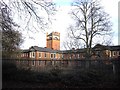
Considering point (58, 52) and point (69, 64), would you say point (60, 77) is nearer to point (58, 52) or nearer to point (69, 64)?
point (69, 64)


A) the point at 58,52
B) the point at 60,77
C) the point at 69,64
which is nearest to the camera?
the point at 60,77

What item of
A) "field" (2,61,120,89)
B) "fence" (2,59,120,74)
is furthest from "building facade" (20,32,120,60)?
"field" (2,61,120,89)

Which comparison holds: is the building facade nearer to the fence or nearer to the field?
the fence

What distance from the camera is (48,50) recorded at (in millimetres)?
84625

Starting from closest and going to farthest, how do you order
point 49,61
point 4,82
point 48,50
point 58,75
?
1. point 4,82
2. point 58,75
3. point 49,61
4. point 48,50

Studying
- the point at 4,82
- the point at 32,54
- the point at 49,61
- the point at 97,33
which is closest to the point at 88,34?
the point at 97,33

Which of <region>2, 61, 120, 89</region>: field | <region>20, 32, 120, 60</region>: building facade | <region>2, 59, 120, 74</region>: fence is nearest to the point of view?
<region>2, 61, 120, 89</region>: field

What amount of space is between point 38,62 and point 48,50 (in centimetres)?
5890

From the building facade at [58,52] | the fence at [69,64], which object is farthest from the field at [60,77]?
the building facade at [58,52]

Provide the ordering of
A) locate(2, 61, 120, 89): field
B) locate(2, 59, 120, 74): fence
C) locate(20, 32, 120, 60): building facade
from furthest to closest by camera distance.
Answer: locate(20, 32, 120, 60): building facade < locate(2, 59, 120, 74): fence < locate(2, 61, 120, 89): field

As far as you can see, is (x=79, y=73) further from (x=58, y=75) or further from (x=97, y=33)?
(x=97, y=33)

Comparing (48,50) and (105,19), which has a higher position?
(105,19)

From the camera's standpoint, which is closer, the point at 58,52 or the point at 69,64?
the point at 69,64

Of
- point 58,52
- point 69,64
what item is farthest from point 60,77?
point 58,52
